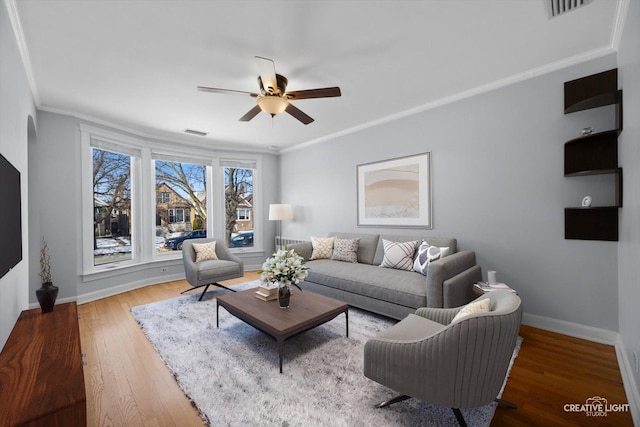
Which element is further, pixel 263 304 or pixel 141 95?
pixel 141 95

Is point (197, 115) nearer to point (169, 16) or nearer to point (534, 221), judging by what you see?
point (169, 16)

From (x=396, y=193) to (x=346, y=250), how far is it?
1.14m

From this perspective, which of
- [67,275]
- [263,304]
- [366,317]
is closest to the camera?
[263,304]

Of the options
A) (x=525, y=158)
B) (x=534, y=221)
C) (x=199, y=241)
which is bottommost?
(x=199, y=241)

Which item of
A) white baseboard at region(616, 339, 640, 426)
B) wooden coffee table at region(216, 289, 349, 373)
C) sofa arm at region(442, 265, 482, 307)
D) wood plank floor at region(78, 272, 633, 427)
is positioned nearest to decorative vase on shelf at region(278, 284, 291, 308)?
wooden coffee table at region(216, 289, 349, 373)

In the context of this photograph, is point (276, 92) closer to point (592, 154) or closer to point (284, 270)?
point (284, 270)

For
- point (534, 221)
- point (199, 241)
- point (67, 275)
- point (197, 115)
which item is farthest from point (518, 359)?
point (67, 275)

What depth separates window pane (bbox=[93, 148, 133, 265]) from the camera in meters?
4.06

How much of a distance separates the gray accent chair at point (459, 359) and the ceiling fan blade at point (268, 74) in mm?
2233

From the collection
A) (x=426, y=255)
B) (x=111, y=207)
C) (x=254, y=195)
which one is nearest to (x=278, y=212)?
(x=254, y=195)

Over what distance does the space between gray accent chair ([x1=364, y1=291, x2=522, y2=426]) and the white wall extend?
7.77 feet

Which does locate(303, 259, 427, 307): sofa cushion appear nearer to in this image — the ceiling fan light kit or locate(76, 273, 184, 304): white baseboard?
the ceiling fan light kit

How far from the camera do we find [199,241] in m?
4.37

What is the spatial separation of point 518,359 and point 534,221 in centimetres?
139
